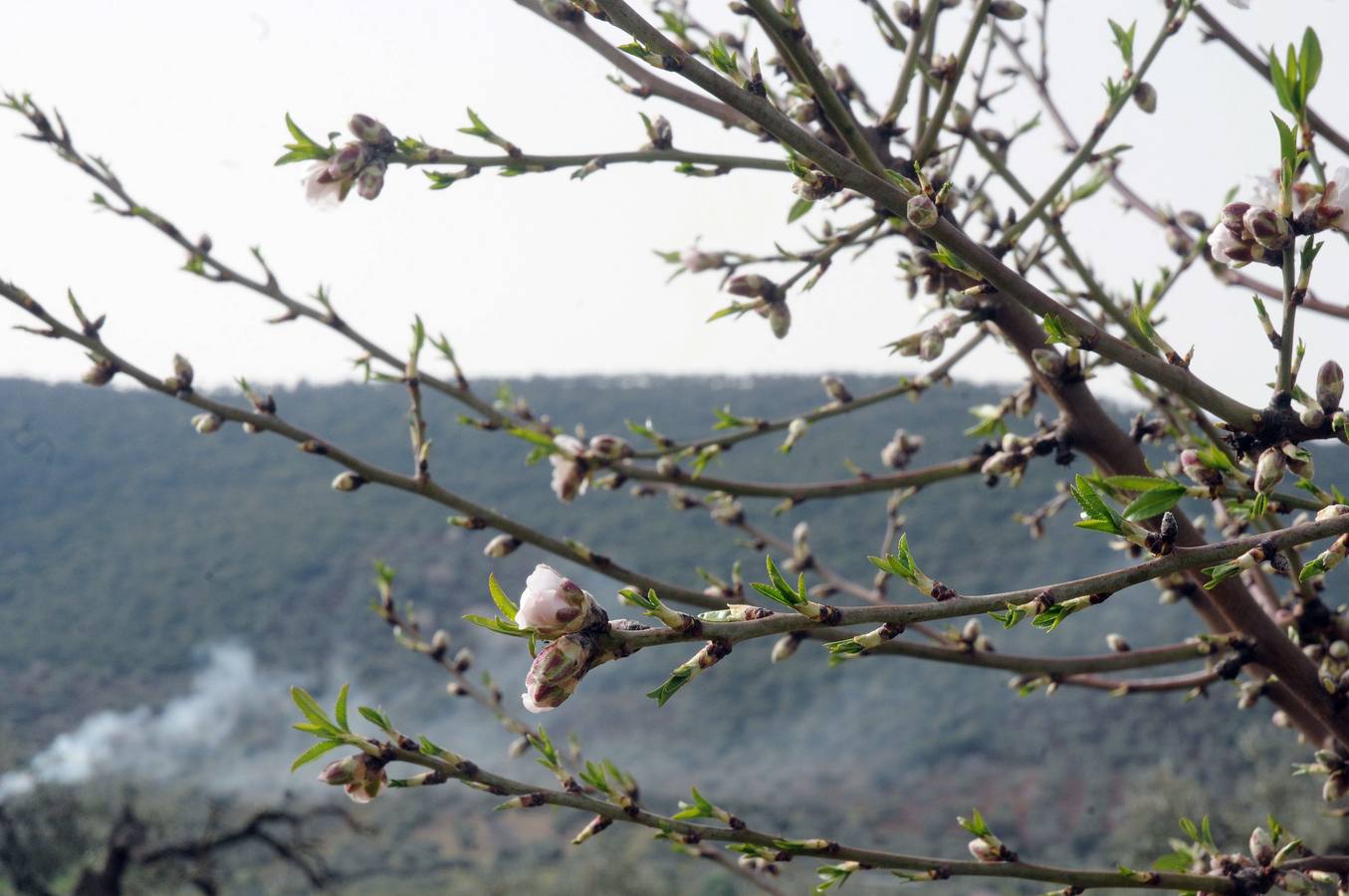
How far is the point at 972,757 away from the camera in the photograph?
27984mm

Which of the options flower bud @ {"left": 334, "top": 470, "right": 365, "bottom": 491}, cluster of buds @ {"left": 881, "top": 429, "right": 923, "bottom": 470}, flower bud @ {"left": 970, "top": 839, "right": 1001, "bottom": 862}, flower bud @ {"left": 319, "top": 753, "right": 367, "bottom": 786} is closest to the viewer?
flower bud @ {"left": 319, "top": 753, "right": 367, "bottom": 786}

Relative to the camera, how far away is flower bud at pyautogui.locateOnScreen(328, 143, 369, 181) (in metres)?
1.65

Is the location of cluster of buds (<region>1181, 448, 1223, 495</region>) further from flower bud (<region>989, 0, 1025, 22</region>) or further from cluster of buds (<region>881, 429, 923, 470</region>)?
cluster of buds (<region>881, 429, 923, 470</region>)

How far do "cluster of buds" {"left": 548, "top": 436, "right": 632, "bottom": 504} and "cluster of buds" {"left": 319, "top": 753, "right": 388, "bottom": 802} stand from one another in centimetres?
65

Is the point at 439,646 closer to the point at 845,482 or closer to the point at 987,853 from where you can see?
the point at 845,482

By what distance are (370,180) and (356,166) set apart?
27mm

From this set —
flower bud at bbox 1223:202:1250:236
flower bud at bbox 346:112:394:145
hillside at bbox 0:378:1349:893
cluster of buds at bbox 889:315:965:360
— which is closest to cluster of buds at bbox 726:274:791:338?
cluster of buds at bbox 889:315:965:360

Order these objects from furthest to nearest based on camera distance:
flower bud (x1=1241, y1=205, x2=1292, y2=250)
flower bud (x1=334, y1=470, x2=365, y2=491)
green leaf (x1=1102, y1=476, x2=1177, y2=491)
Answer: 1. flower bud (x1=334, y1=470, x2=365, y2=491)
2. flower bud (x1=1241, y1=205, x2=1292, y2=250)
3. green leaf (x1=1102, y1=476, x2=1177, y2=491)

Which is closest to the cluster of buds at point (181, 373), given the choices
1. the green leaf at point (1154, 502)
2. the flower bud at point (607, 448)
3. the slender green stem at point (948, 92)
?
the flower bud at point (607, 448)

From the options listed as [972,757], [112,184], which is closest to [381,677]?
[972,757]

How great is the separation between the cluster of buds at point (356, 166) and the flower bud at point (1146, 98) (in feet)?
4.38

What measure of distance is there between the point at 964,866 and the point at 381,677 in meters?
34.9

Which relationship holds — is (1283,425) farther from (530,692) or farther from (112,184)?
(112,184)

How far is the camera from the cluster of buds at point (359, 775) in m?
1.41
